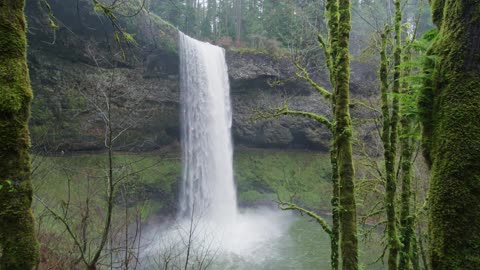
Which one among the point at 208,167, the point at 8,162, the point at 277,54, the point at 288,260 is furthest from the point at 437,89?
the point at 277,54

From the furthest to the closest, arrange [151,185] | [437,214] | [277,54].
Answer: [277,54] < [151,185] < [437,214]

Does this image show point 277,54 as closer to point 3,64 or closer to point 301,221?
point 301,221

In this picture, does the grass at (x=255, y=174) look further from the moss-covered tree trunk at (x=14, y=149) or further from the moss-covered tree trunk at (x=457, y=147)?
the moss-covered tree trunk at (x=457, y=147)

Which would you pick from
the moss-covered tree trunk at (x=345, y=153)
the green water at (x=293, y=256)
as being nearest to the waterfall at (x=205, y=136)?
the green water at (x=293, y=256)

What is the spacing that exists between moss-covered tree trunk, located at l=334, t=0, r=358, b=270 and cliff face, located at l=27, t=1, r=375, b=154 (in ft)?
32.4

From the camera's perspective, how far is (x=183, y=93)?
64.1 ft

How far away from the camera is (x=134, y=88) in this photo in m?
18.9

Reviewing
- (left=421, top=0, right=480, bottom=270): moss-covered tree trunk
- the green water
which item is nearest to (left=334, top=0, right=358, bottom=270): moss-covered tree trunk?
(left=421, top=0, right=480, bottom=270): moss-covered tree trunk

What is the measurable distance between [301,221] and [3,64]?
19.1 metres

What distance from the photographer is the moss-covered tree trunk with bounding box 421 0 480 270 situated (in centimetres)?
184

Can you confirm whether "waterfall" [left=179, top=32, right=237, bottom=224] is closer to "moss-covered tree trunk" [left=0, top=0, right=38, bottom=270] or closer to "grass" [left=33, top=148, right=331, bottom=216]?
"grass" [left=33, top=148, right=331, bottom=216]

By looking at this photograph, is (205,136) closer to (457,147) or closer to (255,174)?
(255,174)

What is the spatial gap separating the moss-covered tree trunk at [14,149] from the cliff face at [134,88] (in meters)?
10.3

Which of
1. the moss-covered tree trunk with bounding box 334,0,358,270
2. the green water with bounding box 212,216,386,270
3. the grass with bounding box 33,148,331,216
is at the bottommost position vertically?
the green water with bounding box 212,216,386,270
